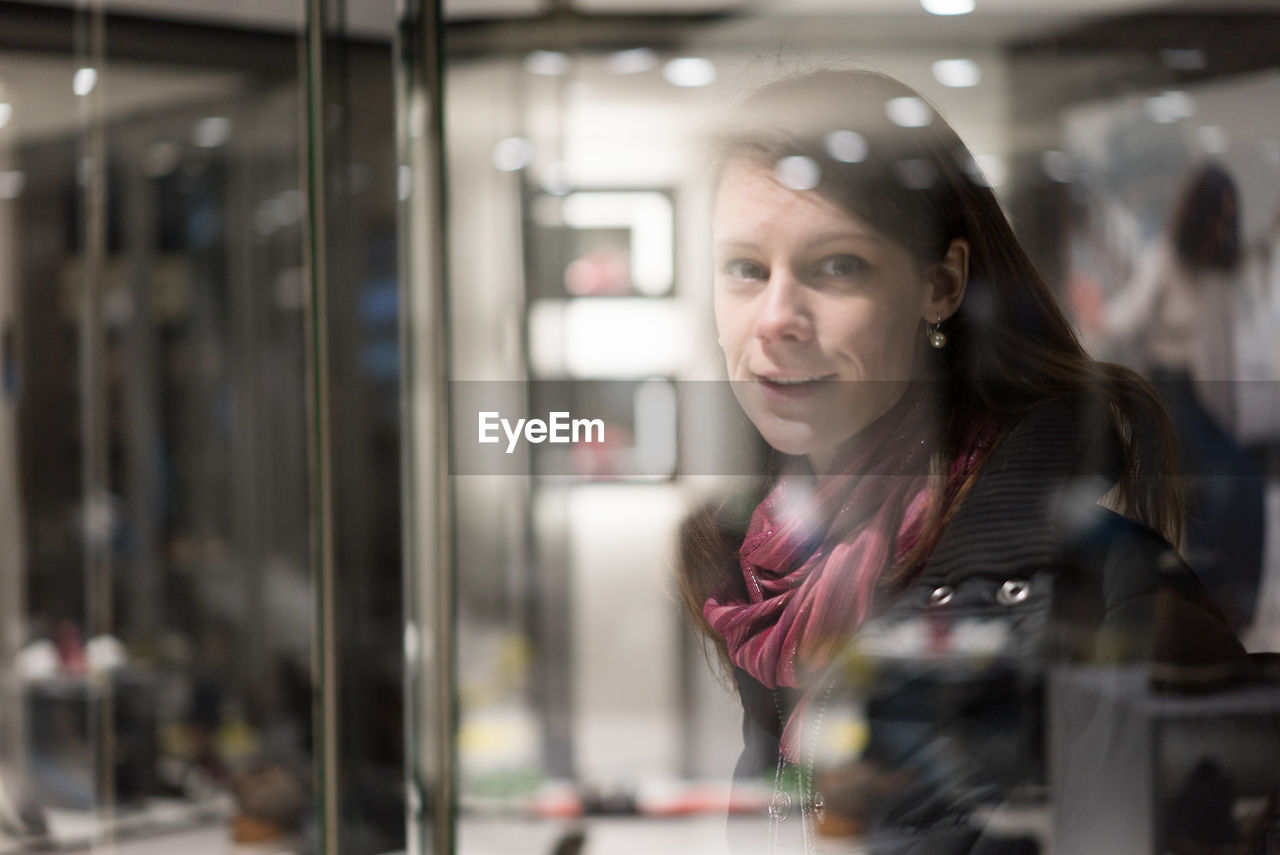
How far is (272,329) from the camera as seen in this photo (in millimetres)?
2447

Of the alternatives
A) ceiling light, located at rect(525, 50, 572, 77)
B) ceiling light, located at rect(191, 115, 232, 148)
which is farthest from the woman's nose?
ceiling light, located at rect(191, 115, 232, 148)

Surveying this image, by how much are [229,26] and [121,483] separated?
1030mm

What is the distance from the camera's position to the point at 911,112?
105 centimetres

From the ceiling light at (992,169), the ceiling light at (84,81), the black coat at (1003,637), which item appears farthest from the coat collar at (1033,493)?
the ceiling light at (84,81)

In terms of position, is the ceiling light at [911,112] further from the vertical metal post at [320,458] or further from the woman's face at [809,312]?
the vertical metal post at [320,458]

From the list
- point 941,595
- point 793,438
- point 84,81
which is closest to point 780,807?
point 941,595

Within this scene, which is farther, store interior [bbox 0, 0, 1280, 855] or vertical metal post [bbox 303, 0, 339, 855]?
vertical metal post [bbox 303, 0, 339, 855]

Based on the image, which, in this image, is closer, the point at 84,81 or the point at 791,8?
the point at 791,8

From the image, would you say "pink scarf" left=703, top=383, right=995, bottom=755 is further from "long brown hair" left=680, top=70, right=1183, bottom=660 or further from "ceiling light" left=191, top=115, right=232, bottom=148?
"ceiling light" left=191, top=115, right=232, bottom=148

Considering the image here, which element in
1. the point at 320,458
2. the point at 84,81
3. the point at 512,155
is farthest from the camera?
the point at 84,81

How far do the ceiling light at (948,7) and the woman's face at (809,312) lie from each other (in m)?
0.22

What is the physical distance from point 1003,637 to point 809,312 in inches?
14.8

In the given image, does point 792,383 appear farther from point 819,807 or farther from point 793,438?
point 819,807

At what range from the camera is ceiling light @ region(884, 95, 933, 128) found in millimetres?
1051
